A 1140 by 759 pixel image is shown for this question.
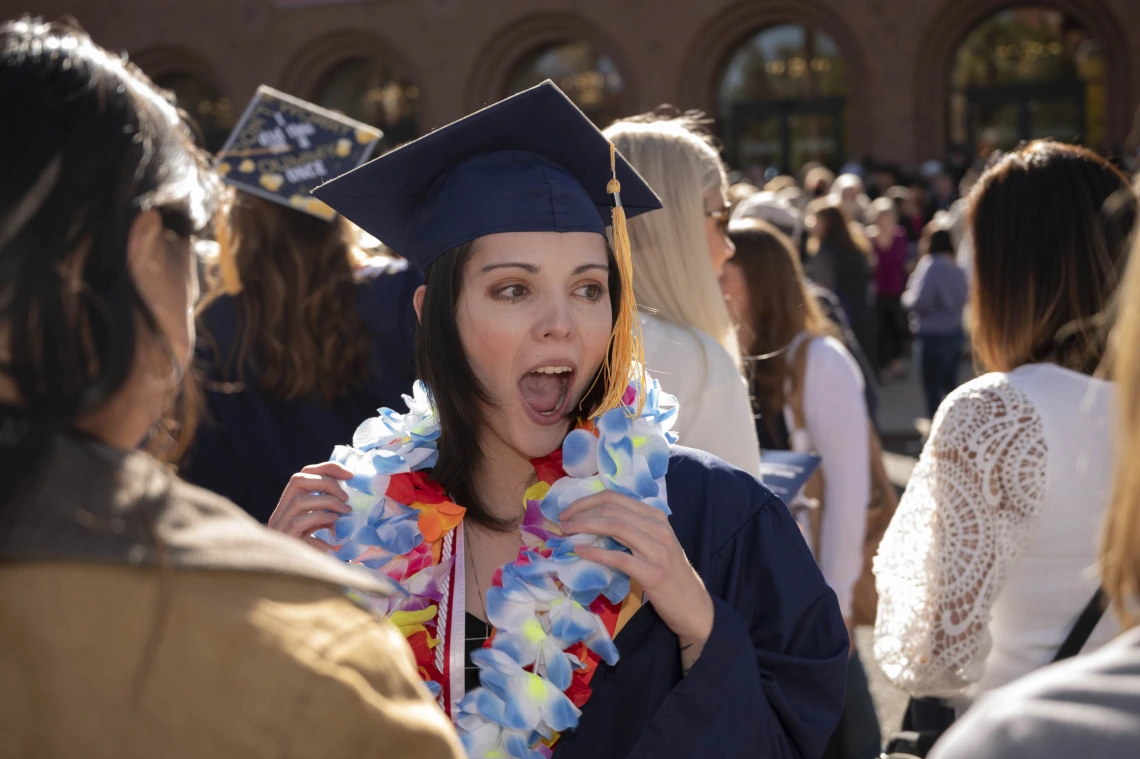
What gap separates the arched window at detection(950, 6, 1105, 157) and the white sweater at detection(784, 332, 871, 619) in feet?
60.5

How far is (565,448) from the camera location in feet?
6.39

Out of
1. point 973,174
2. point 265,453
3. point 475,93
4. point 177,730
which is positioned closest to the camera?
point 177,730

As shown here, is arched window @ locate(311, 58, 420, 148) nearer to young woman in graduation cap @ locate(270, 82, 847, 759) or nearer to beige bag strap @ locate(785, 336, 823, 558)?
beige bag strap @ locate(785, 336, 823, 558)

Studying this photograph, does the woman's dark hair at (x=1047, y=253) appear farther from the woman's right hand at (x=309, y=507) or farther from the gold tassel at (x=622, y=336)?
the woman's right hand at (x=309, y=507)

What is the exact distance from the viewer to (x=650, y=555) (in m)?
1.69

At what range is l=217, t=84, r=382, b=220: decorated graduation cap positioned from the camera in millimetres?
3445

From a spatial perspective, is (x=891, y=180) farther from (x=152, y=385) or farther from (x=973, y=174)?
(x=152, y=385)

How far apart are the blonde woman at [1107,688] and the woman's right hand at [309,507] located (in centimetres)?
127

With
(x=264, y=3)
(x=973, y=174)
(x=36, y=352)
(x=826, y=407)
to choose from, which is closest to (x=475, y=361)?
(x=36, y=352)

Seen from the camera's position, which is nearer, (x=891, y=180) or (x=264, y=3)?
(x=891, y=180)

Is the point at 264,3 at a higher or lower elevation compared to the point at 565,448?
higher

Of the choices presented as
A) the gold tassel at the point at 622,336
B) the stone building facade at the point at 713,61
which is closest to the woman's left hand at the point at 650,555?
the gold tassel at the point at 622,336

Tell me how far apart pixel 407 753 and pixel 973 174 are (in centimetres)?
1145

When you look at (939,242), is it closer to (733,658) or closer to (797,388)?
(797,388)
